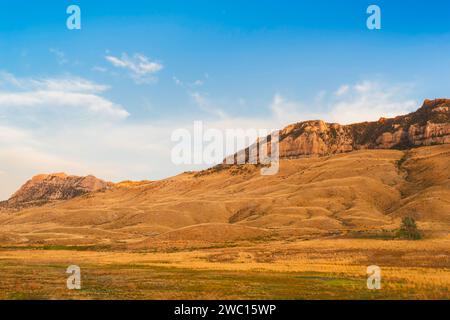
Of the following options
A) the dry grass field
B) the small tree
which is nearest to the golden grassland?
the dry grass field

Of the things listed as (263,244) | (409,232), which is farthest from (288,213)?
(409,232)

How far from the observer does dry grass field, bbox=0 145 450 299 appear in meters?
33.8

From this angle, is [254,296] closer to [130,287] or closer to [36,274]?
[130,287]

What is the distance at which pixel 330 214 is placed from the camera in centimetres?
13825

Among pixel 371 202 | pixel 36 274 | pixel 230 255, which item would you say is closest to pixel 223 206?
pixel 371 202

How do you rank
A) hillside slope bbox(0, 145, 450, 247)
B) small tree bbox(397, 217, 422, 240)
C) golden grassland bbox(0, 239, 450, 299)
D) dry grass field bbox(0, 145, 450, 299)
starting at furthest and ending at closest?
1. hillside slope bbox(0, 145, 450, 247)
2. small tree bbox(397, 217, 422, 240)
3. dry grass field bbox(0, 145, 450, 299)
4. golden grassland bbox(0, 239, 450, 299)

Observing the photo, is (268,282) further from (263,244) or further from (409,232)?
(409,232)

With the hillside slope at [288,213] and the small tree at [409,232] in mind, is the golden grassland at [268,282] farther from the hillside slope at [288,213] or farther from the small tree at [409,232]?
the hillside slope at [288,213]

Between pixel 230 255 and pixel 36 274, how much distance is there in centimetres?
3067

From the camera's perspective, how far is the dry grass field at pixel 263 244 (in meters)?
33.8

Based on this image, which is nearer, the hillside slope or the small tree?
the small tree

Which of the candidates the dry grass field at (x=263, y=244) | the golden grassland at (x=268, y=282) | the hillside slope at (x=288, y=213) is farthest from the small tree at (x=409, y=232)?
the golden grassland at (x=268, y=282)

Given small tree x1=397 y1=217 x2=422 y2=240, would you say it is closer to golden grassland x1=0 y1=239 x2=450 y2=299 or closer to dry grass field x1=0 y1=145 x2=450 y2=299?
dry grass field x1=0 y1=145 x2=450 y2=299

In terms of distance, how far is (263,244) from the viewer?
87812 mm
